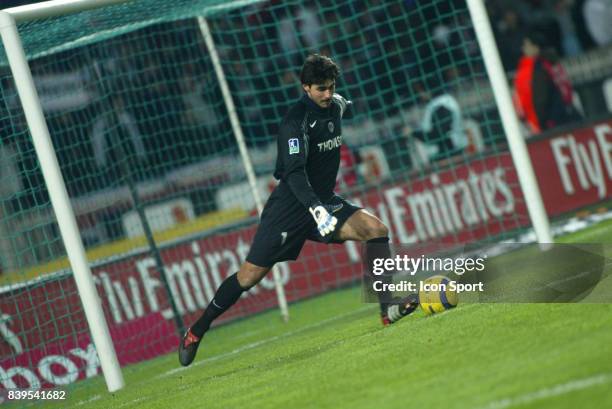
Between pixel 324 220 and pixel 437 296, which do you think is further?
pixel 437 296

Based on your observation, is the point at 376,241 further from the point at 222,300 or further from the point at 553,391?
the point at 553,391

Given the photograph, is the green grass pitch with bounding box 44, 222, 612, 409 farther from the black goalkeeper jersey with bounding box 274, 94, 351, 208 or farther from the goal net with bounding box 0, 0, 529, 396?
the goal net with bounding box 0, 0, 529, 396

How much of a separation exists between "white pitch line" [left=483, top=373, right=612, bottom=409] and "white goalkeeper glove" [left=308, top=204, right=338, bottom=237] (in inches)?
120

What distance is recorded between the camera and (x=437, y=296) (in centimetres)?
784

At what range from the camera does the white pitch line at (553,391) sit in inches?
174

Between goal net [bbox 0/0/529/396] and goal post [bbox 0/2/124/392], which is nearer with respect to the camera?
goal post [bbox 0/2/124/392]

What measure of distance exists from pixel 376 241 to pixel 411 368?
221 centimetres

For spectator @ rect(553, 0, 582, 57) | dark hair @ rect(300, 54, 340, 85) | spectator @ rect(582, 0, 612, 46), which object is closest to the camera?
dark hair @ rect(300, 54, 340, 85)

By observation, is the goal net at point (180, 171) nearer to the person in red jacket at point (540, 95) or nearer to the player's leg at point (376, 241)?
the person in red jacket at point (540, 95)

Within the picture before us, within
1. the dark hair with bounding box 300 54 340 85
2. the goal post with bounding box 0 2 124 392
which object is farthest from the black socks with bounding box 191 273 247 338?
the dark hair with bounding box 300 54 340 85

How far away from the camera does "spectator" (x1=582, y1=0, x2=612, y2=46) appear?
19.5 metres

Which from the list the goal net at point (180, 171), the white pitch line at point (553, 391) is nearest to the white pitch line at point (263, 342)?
the goal net at point (180, 171)

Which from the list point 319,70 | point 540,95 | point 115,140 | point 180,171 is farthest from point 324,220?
point 540,95

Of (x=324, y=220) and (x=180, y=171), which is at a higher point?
(x=180, y=171)
